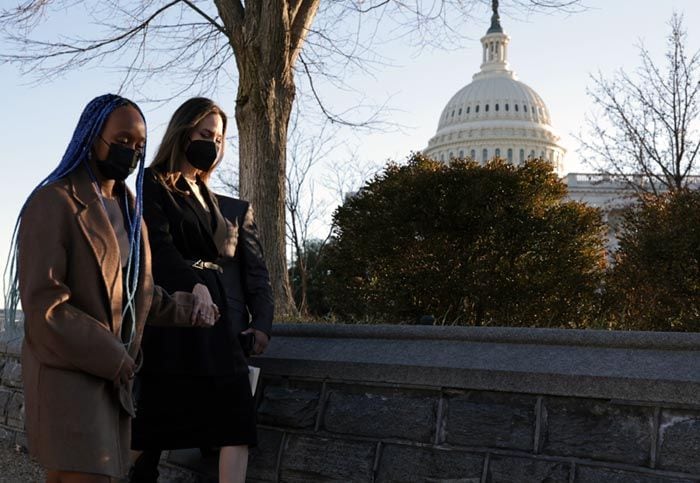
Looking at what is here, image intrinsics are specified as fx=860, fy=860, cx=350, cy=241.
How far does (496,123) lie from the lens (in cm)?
8156

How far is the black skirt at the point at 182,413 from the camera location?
3293 millimetres

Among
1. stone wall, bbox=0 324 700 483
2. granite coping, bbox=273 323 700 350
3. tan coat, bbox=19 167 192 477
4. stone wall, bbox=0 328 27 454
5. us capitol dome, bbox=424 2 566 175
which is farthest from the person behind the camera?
us capitol dome, bbox=424 2 566 175

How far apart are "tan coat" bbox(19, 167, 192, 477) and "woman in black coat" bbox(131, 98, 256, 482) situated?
0.86 m

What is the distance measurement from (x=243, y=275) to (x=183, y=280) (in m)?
0.44

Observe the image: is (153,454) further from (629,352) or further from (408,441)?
(629,352)

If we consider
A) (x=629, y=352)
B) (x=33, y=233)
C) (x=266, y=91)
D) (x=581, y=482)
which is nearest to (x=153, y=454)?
(x=33, y=233)

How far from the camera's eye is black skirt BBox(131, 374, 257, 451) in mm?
3293

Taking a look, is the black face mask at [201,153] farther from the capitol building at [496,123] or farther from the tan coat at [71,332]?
the capitol building at [496,123]

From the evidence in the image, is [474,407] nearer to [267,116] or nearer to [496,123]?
[267,116]

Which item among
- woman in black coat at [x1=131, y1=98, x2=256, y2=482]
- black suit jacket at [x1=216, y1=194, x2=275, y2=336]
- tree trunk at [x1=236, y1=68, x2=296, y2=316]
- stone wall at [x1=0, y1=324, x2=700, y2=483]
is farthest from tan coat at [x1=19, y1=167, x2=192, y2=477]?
tree trunk at [x1=236, y1=68, x2=296, y2=316]

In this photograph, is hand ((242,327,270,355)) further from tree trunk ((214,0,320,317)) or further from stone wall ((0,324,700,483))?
tree trunk ((214,0,320,317))

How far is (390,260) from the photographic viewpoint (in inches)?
340

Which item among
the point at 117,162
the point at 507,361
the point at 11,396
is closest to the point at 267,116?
the point at 11,396

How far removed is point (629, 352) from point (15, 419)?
441cm
